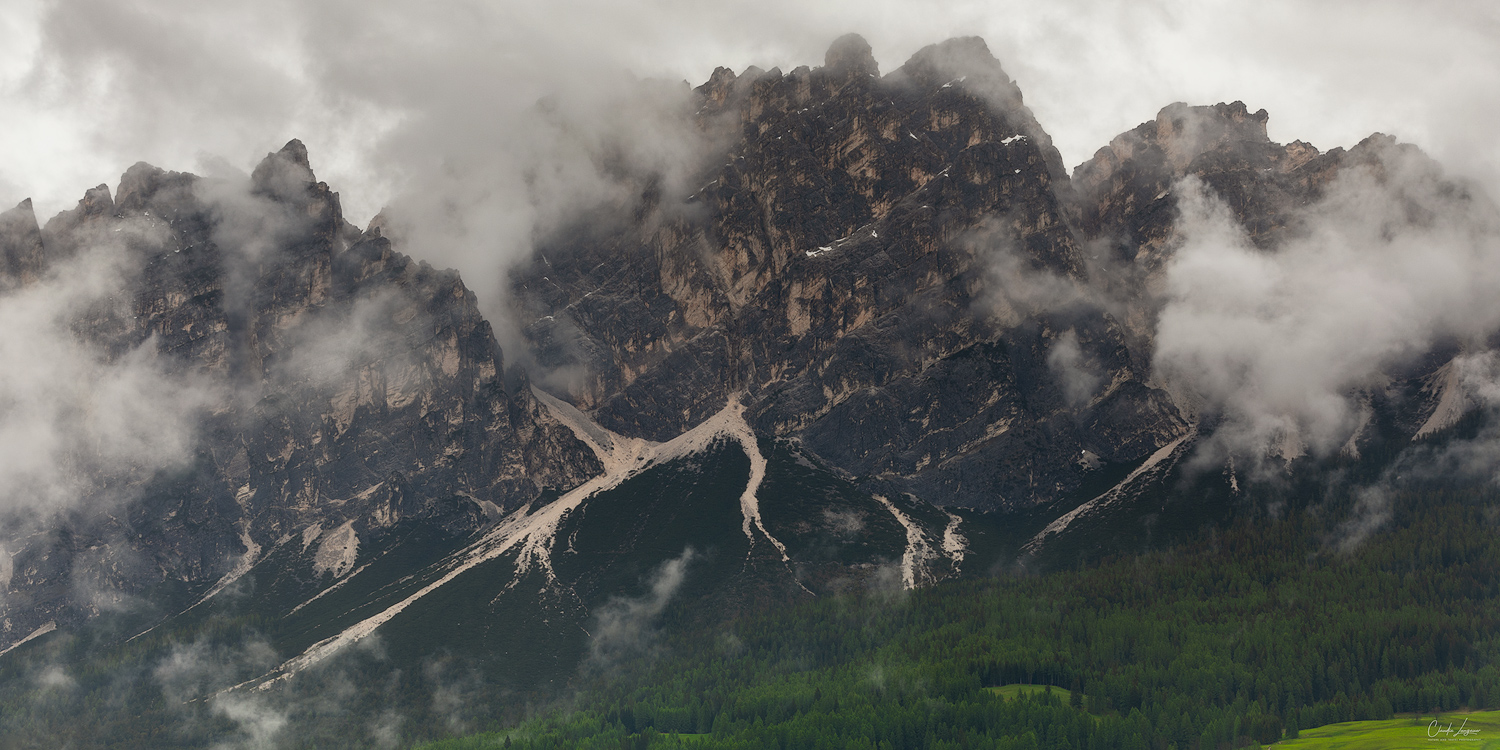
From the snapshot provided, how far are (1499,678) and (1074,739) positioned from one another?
5826 centimetres

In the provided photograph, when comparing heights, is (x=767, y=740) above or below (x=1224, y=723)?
above

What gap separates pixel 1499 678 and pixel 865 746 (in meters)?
86.6

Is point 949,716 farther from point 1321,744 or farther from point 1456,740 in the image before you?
point 1456,740

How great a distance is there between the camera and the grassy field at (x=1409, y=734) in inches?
6373

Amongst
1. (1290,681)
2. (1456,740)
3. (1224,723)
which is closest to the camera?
(1456,740)

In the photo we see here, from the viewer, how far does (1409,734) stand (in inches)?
6668

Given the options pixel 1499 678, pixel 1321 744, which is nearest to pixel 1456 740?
pixel 1321 744

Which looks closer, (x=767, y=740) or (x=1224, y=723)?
(x=1224, y=723)

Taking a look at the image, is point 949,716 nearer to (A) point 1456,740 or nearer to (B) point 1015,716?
(B) point 1015,716

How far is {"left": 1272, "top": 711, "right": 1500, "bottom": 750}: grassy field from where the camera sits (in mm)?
161875

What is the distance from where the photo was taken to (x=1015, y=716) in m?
192

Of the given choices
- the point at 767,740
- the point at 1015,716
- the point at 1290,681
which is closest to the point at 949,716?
the point at 1015,716

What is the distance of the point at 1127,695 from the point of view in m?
199

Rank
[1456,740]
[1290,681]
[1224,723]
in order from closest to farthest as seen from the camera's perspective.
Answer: [1456,740]
[1224,723]
[1290,681]
